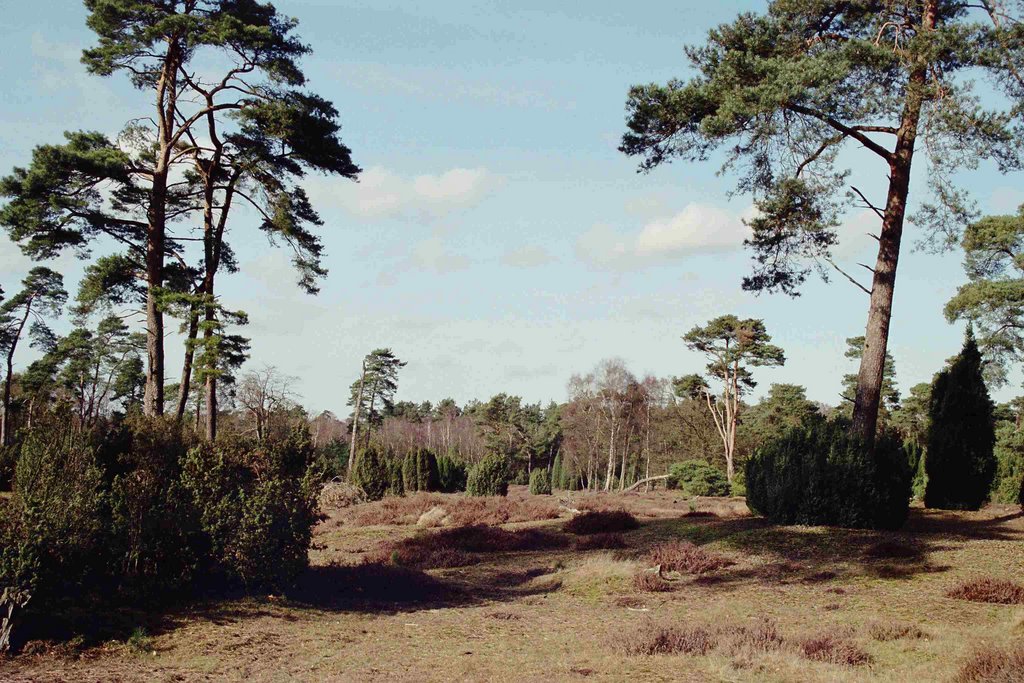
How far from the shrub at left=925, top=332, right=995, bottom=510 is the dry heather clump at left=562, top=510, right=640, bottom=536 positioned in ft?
21.8

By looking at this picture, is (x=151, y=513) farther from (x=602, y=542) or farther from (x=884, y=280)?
(x=884, y=280)

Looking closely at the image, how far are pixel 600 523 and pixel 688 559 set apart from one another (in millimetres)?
4744

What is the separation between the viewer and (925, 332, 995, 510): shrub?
1684 cm

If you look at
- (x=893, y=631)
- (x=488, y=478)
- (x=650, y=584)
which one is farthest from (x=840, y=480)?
(x=488, y=478)

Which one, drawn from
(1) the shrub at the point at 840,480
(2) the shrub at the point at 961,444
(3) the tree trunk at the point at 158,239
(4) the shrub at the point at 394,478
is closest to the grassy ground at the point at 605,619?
(1) the shrub at the point at 840,480

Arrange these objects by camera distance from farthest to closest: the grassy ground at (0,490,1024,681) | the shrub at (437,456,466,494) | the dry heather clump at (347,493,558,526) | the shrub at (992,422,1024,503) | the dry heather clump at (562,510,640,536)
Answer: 1. the shrub at (437,456,466,494)
2. the shrub at (992,422,1024,503)
3. the dry heather clump at (347,493,558,526)
4. the dry heather clump at (562,510,640,536)
5. the grassy ground at (0,490,1024,681)

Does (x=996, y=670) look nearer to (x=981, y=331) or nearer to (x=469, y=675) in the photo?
(x=469, y=675)

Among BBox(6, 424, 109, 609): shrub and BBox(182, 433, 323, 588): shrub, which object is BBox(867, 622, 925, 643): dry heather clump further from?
BBox(6, 424, 109, 609): shrub

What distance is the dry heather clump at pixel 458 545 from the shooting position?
13.2 m

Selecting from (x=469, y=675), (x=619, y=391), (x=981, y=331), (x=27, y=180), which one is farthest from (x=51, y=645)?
(x=619, y=391)

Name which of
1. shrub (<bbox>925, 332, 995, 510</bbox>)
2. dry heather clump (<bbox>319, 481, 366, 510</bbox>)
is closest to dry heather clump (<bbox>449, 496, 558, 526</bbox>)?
dry heather clump (<bbox>319, 481, 366, 510</bbox>)

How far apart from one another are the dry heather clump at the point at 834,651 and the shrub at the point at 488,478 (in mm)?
19217

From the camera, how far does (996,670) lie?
5.41 metres

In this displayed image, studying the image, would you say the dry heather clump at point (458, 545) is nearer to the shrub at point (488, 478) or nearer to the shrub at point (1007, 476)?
the shrub at point (488, 478)
